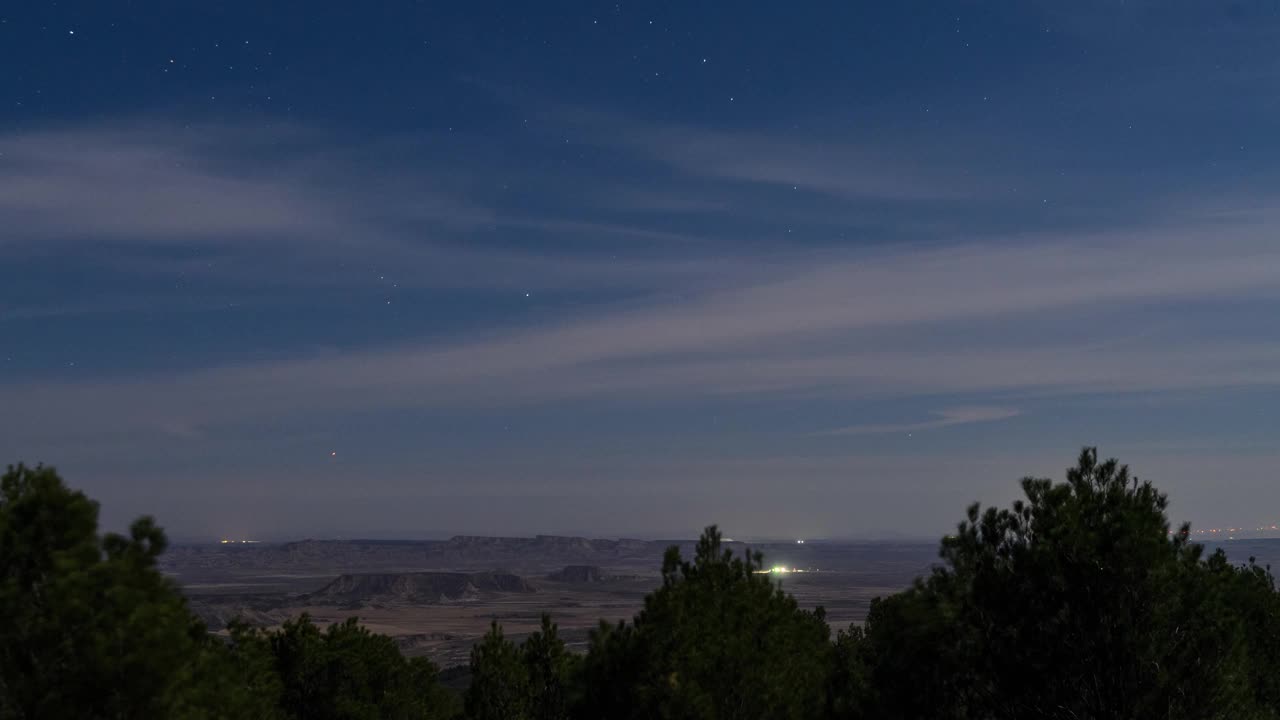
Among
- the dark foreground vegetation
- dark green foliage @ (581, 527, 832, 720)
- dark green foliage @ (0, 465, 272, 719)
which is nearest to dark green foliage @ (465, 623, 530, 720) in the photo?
the dark foreground vegetation

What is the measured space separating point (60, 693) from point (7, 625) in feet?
3.07

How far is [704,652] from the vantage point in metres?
19.6

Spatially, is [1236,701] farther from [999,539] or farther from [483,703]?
[483,703]

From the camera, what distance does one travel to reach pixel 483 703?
29.5 metres

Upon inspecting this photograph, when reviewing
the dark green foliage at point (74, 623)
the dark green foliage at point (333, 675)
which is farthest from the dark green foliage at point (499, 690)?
the dark green foliage at point (74, 623)

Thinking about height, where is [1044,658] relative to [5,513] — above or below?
below

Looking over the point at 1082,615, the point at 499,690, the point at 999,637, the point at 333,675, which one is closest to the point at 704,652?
the point at 999,637

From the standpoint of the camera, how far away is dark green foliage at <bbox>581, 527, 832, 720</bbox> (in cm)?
1944

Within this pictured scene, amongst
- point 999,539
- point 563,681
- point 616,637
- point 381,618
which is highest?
point 999,539

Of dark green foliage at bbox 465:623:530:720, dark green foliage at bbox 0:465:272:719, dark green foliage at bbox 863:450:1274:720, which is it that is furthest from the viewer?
dark green foliage at bbox 465:623:530:720

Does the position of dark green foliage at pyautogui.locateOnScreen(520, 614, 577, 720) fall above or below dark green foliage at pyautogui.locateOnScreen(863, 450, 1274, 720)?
below

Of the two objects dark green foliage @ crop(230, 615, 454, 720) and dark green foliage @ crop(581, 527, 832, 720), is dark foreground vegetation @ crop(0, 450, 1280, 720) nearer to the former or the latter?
dark green foliage @ crop(581, 527, 832, 720)

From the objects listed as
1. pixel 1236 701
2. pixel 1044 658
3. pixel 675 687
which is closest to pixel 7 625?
pixel 675 687

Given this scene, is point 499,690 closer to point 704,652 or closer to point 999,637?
point 704,652
